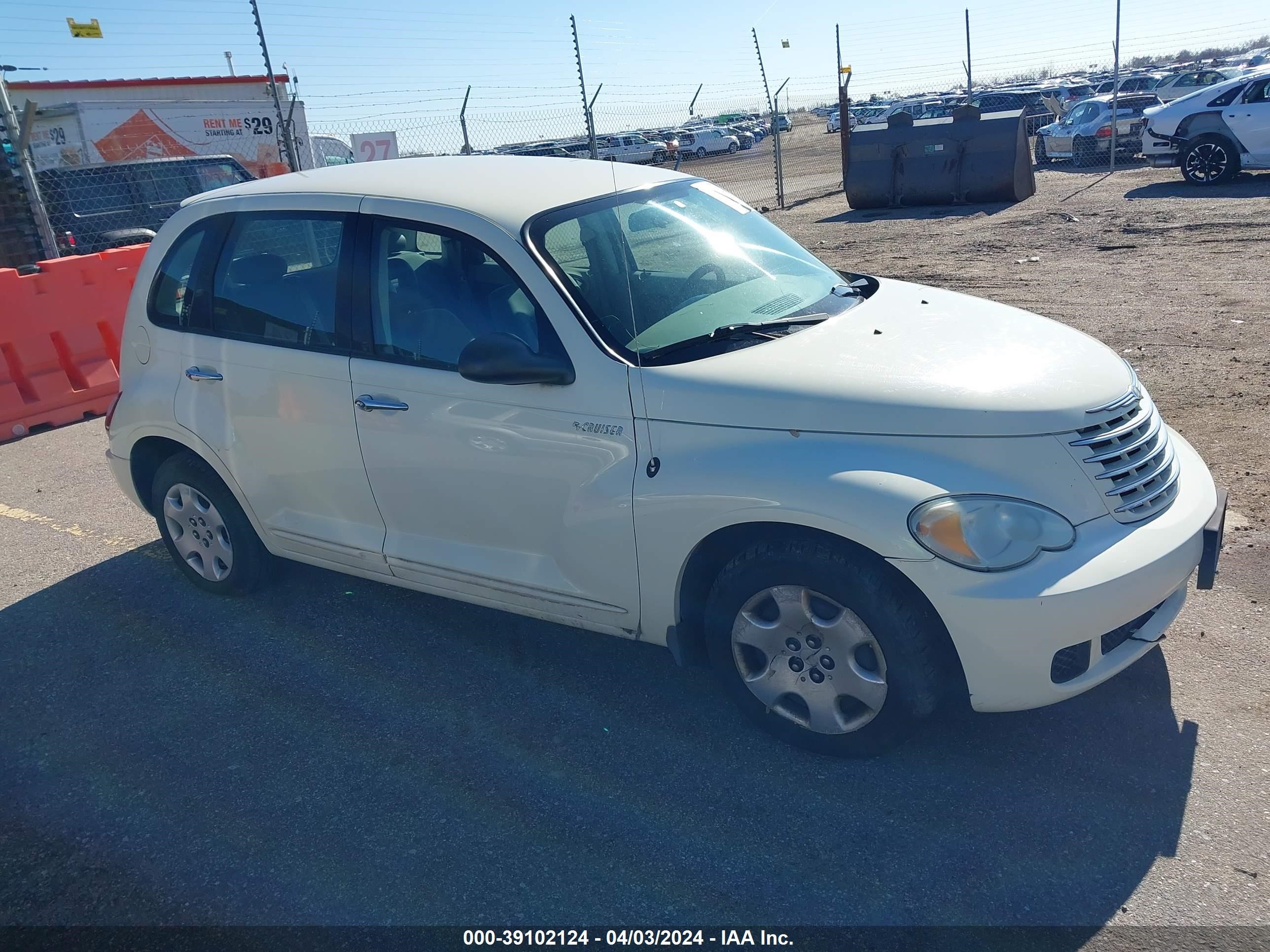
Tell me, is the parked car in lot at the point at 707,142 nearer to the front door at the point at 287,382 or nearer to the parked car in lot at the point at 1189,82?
the parked car in lot at the point at 1189,82

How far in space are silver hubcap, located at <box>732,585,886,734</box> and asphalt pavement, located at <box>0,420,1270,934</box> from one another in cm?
21

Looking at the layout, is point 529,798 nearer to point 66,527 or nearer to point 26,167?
point 66,527

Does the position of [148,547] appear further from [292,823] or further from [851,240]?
[851,240]

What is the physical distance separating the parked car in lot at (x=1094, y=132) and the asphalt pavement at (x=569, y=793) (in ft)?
65.0

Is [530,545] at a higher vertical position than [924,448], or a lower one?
lower

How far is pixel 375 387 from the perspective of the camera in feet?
13.2

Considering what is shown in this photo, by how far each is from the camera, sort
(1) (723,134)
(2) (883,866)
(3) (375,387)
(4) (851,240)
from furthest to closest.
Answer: (1) (723,134) < (4) (851,240) < (3) (375,387) < (2) (883,866)

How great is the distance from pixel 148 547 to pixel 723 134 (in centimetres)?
4611

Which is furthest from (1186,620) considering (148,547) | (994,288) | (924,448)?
(994,288)

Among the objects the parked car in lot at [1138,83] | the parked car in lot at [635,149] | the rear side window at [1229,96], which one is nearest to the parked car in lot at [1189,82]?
the parked car in lot at [1138,83]

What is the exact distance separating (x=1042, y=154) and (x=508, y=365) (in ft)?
76.4

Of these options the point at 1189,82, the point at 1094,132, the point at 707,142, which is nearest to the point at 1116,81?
the point at 1094,132

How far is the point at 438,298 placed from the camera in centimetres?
398

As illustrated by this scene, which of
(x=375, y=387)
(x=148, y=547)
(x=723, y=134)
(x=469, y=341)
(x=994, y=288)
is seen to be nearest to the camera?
(x=469, y=341)
